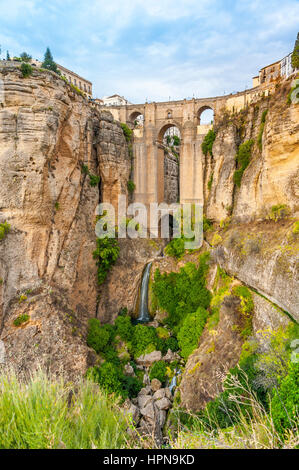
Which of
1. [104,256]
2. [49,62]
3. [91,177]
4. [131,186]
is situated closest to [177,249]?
[104,256]

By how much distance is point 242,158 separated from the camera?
18219 mm

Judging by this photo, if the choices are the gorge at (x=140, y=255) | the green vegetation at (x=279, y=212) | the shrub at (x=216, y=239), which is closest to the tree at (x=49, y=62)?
the gorge at (x=140, y=255)

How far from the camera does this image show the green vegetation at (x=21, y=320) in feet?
43.4

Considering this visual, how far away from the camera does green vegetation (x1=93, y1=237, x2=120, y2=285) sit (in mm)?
19047

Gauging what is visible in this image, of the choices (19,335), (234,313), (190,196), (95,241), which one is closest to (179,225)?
(190,196)

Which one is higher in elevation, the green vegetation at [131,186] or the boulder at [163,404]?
the green vegetation at [131,186]

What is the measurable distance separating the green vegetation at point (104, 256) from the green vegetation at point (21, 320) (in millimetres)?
6430

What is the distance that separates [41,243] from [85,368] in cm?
688

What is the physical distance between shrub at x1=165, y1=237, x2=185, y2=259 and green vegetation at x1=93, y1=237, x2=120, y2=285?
4095mm

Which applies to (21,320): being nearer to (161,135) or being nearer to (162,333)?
(162,333)

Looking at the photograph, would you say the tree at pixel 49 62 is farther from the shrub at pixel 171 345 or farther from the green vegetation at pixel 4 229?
the shrub at pixel 171 345

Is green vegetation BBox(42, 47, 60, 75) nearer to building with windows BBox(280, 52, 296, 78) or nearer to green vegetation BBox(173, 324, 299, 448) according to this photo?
building with windows BBox(280, 52, 296, 78)

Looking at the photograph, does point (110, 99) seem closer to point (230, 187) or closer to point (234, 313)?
point (230, 187)

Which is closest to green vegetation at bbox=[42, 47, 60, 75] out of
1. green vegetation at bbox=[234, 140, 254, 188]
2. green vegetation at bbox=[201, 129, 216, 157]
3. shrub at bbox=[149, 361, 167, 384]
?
green vegetation at bbox=[201, 129, 216, 157]
